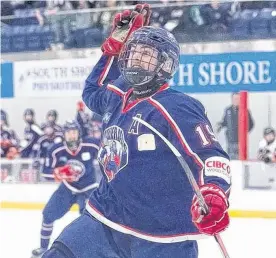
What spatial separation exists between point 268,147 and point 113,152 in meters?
3.65

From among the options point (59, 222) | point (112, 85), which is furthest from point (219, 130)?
point (112, 85)

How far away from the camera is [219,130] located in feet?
18.3

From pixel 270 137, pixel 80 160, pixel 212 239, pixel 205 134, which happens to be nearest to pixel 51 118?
pixel 270 137

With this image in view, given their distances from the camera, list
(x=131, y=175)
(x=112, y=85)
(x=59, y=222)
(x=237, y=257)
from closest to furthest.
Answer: (x=131, y=175), (x=112, y=85), (x=237, y=257), (x=59, y=222)

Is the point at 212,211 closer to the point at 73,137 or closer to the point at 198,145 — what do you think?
the point at 198,145

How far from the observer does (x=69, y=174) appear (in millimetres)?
4406

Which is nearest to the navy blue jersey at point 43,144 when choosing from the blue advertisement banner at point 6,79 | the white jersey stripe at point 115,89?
the blue advertisement banner at point 6,79

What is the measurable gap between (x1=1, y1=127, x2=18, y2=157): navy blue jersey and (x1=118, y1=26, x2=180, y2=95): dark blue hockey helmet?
4859 mm

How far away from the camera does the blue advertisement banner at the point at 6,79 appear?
6.78m

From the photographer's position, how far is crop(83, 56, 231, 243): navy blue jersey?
1.84 meters

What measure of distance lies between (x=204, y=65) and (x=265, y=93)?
0.56 m

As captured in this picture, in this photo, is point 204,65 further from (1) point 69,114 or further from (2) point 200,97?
(1) point 69,114

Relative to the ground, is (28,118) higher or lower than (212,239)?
higher

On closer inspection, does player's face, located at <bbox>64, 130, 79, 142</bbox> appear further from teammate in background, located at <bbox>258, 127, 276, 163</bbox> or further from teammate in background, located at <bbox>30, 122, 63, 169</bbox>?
teammate in background, located at <bbox>30, 122, 63, 169</bbox>
